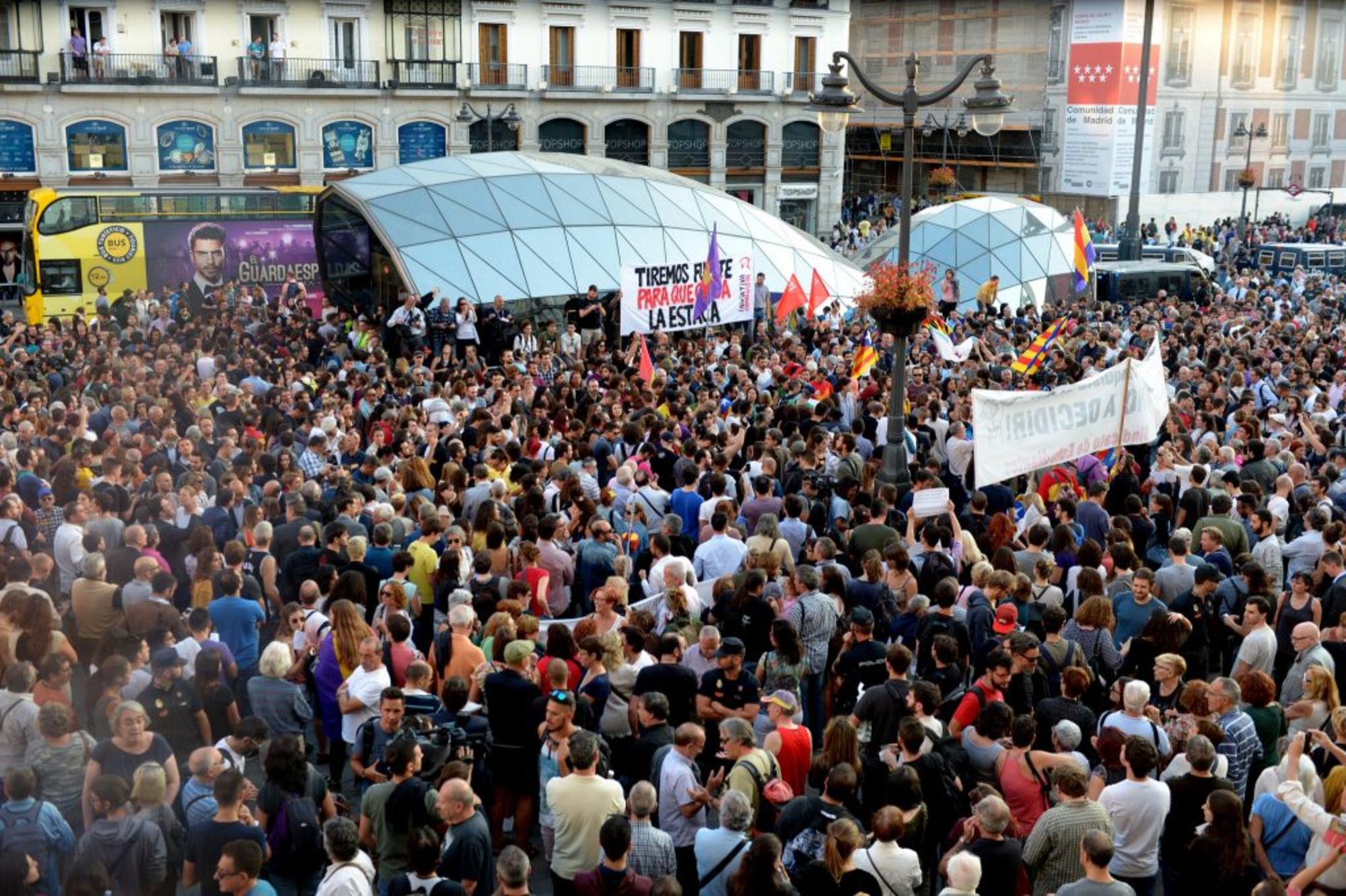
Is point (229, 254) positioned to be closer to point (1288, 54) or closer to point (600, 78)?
point (600, 78)

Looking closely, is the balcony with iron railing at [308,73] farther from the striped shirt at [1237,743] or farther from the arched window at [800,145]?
the striped shirt at [1237,743]

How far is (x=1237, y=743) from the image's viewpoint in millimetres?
6844

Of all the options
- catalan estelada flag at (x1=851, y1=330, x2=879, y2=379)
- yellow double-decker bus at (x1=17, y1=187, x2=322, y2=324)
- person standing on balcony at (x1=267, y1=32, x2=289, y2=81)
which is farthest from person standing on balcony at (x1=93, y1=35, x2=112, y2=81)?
catalan estelada flag at (x1=851, y1=330, x2=879, y2=379)

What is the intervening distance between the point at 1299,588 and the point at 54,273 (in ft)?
79.1

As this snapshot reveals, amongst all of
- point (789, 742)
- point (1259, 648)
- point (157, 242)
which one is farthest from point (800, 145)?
point (789, 742)

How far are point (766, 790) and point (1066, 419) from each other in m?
6.24

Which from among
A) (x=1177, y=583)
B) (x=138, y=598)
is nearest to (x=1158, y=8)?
(x=1177, y=583)

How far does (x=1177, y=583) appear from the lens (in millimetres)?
9016

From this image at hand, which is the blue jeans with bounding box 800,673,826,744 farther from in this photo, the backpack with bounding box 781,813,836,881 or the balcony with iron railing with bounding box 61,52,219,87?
the balcony with iron railing with bounding box 61,52,219,87

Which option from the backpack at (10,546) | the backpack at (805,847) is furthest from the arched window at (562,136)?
the backpack at (805,847)

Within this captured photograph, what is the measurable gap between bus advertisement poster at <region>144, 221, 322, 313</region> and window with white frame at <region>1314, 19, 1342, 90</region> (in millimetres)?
42107

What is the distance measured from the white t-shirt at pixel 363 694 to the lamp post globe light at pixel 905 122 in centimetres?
605

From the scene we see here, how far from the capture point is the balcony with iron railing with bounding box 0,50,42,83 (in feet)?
114

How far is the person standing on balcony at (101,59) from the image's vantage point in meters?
35.8
